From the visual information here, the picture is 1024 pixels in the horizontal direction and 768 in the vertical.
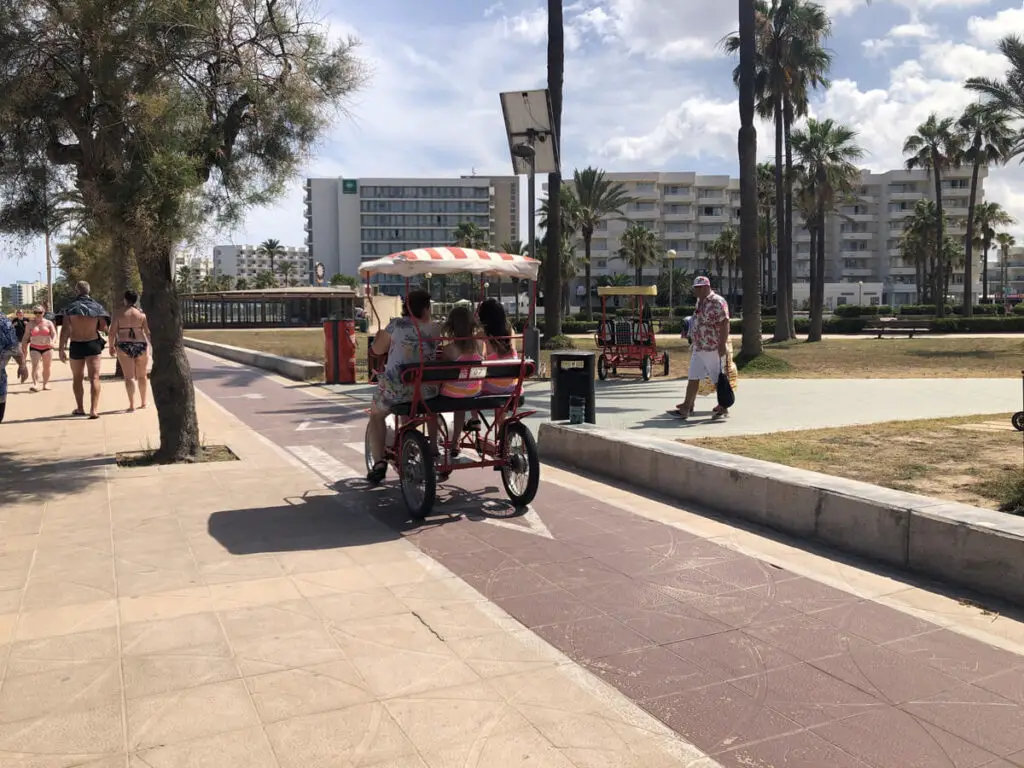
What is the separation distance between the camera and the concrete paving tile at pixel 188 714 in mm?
3230

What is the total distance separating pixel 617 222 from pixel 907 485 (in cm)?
9808

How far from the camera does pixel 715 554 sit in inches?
221

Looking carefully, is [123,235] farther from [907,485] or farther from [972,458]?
[972,458]

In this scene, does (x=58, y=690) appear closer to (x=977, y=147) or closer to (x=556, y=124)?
(x=556, y=124)

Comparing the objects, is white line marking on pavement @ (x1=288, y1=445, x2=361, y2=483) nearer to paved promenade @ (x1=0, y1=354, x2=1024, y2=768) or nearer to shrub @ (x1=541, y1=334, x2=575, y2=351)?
paved promenade @ (x1=0, y1=354, x2=1024, y2=768)

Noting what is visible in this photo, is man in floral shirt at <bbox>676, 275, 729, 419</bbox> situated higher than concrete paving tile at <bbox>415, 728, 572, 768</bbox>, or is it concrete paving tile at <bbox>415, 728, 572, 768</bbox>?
man in floral shirt at <bbox>676, 275, 729, 419</bbox>

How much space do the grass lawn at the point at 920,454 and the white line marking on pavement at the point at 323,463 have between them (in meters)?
3.73

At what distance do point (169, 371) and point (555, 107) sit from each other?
15.2 metres

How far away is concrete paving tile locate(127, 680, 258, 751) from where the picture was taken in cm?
323

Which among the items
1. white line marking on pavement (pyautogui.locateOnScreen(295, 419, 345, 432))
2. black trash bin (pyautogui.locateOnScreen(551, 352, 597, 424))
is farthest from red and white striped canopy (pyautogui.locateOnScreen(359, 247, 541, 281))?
white line marking on pavement (pyautogui.locateOnScreen(295, 419, 345, 432))

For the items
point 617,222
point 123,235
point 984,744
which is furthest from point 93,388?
point 617,222

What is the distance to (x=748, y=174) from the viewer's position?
2027 centimetres

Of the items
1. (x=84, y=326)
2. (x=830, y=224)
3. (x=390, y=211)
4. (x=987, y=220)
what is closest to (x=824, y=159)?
(x=84, y=326)

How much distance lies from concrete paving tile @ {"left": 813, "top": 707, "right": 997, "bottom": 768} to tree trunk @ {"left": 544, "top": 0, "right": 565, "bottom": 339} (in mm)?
A: 18929
